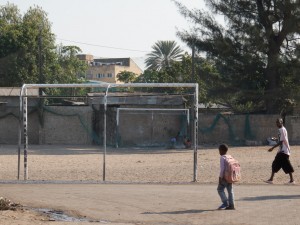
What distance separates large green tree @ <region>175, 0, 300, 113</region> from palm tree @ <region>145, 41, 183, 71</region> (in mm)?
47293

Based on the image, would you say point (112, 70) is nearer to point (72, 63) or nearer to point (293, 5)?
point (72, 63)

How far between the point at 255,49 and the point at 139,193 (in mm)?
23491

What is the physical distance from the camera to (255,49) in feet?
122

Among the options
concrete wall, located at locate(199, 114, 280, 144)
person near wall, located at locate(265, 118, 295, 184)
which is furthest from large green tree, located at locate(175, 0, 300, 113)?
person near wall, located at locate(265, 118, 295, 184)

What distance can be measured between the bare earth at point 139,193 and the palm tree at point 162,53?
2428 inches

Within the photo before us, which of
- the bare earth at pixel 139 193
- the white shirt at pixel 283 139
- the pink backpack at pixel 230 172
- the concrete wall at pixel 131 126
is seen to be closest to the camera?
the bare earth at pixel 139 193

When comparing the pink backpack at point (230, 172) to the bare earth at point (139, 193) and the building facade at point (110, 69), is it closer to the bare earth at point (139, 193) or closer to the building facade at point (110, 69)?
the bare earth at point (139, 193)

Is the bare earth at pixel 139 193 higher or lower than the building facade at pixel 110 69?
lower

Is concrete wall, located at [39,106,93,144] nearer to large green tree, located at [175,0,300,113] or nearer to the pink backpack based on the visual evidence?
large green tree, located at [175,0,300,113]

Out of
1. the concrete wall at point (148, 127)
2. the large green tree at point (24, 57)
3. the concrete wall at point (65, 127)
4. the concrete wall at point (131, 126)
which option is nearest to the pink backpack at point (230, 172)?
the concrete wall at point (148, 127)

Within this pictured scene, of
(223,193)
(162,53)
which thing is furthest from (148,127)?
(162,53)

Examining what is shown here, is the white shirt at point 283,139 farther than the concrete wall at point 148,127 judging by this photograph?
No

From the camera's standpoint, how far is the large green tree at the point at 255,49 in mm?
37062

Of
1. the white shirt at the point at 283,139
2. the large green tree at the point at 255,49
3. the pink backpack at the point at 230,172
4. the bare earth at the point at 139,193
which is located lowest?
the bare earth at the point at 139,193
